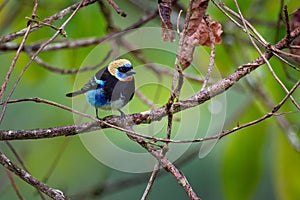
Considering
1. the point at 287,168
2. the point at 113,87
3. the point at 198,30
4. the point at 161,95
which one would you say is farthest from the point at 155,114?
the point at 287,168

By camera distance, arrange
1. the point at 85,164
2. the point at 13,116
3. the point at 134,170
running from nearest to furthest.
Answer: the point at 134,170 < the point at 85,164 < the point at 13,116

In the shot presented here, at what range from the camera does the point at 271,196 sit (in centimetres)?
312

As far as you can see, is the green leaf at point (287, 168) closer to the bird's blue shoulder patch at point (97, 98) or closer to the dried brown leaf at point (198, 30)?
the dried brown leaf at point (198, 30)

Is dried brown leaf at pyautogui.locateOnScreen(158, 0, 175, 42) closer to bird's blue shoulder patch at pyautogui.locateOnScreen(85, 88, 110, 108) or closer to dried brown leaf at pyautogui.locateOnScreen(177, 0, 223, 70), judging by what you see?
dried brown leaf at pyautogui.locateOnScreen(177, 0, 223, 70)

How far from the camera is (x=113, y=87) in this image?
127cm

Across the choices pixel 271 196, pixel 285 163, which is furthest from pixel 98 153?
pixel 271 196

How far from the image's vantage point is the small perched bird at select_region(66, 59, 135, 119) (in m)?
1.25

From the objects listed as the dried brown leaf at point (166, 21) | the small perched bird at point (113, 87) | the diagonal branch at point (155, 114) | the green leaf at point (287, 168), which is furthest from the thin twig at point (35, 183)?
the green leaf at point (287, 168)

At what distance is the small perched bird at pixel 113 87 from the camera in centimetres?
125

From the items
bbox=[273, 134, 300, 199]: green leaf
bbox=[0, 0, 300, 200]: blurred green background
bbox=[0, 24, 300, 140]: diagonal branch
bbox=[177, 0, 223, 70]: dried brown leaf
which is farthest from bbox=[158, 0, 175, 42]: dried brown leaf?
bbox=[273, 134, 300, 199]: green leaf

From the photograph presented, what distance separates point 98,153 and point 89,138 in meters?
0.09

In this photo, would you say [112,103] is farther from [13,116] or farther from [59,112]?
[13,116]

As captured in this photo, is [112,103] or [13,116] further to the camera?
[13,116]

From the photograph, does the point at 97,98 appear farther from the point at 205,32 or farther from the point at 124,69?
the point at 205,32
